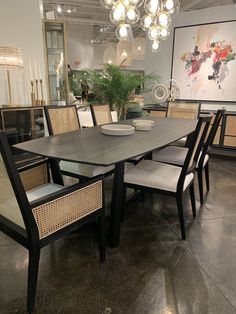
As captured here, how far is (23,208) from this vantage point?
1183 mm

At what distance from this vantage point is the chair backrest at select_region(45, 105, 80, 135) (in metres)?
2.52

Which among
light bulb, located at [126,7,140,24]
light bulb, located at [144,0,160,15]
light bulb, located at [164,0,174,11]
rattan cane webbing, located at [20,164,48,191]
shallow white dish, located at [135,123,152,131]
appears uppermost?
light bulb, located at [164,0,174,11]

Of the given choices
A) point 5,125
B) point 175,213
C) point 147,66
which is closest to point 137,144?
point 175,213

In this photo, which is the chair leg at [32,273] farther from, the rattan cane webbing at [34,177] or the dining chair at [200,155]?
the dining chair at [200,155]

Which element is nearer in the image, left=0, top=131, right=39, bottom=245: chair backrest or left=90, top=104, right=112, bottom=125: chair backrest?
left=0, top=131, right=39, bottom=245: chair backrest

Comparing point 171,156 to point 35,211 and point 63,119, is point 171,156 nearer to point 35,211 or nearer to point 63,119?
point 63,119

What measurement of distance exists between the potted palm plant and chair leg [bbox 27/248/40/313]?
10.4 ft

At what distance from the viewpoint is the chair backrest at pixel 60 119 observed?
2520mm

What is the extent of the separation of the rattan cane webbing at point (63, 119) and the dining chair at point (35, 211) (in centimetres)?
125

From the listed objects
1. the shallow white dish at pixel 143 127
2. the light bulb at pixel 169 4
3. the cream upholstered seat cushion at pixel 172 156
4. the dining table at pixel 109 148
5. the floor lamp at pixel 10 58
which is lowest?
the cream upholstered seat cushion at pixel 172 156

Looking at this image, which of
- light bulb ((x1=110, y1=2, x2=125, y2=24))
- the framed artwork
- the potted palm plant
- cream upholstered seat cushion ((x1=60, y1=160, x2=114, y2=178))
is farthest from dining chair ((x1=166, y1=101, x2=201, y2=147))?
cream upholstered seat cushion ((x1=60, y1=160, x2=114, y2=178))

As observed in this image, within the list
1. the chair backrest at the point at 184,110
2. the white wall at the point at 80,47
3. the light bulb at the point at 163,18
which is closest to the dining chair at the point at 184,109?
the chair backrest at the point at 184,110

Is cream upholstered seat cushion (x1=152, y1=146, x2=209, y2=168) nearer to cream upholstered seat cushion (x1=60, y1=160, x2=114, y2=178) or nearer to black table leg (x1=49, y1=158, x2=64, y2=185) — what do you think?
cream upholstered seat cushion (x1=60, y1=160, x2=114, y2=178)

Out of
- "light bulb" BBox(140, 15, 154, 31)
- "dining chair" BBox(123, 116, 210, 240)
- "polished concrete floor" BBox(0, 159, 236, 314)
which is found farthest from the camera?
"light bulb" BBox(140, 15, 154, 31)
